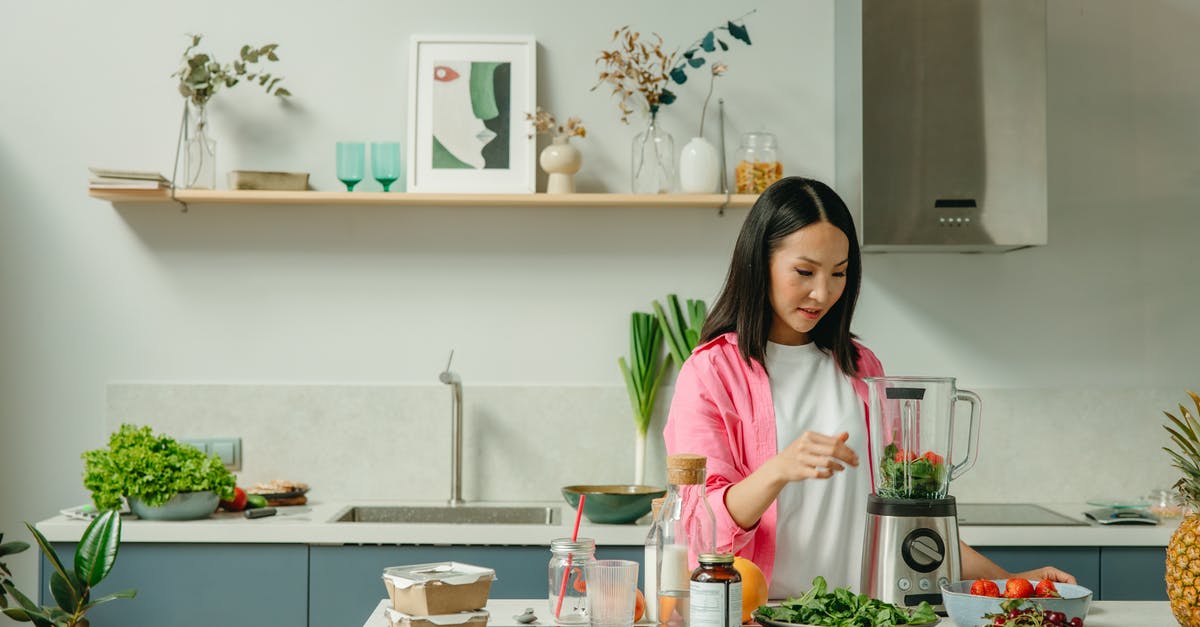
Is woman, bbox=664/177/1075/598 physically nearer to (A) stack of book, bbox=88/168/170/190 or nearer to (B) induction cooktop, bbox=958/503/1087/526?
(B) induction cooktop, bbox=958/503/1087/526

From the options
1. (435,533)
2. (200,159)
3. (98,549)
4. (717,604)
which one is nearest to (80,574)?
(98,549)

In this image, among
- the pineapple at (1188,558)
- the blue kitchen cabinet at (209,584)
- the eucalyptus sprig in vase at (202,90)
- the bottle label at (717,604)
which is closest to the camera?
the bottle label at (717,604)

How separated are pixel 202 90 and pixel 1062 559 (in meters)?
2.55

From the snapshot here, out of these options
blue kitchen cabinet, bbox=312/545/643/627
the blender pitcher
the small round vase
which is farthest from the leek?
the blender pitcher

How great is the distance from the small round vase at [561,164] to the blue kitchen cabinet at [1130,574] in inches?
65.3

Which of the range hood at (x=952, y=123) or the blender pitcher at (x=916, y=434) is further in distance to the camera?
the range hood at (x=952, y=123)

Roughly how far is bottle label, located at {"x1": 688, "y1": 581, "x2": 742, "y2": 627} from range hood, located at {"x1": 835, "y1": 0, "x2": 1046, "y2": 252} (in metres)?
1.70

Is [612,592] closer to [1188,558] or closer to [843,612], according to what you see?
[843,612]

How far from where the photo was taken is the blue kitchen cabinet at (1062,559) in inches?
108

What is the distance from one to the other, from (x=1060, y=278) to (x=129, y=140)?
271 cm

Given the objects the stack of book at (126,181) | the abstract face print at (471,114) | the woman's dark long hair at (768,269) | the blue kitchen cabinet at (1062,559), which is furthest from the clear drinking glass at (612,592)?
the stack of book at (126,181)

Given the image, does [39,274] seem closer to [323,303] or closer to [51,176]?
[51,176]

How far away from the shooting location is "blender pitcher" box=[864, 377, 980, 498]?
164 centimetres

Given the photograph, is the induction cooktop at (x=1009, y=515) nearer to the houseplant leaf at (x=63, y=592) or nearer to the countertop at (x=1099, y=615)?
the countertop at (x=1099, y=615)
